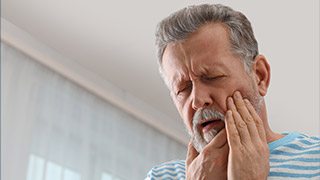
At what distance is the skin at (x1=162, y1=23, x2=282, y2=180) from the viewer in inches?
57.4

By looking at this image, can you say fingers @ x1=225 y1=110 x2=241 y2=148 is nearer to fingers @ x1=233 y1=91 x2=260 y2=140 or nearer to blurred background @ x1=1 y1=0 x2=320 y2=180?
fingers @ x1=233 y1=91 x2=260 y2=140

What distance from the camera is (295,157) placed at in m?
1.53

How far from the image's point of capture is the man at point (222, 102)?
4.86 feet

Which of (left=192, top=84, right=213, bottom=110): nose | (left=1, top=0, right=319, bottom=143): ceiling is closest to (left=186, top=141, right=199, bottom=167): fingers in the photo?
(left=192, top=84, right=213, bottom=110): nose

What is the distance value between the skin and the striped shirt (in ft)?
0.14

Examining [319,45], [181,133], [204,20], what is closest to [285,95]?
[319,45]

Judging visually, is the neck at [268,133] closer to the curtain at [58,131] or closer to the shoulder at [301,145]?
the shoulder at [301,145]

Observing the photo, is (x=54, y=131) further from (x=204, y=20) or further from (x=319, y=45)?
(x=204, y=20)

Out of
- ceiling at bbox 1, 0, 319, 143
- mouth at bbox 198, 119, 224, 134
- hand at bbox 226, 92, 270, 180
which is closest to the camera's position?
hand at bbox 226, 92, 270, 180

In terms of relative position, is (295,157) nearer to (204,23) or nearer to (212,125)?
(212,125)

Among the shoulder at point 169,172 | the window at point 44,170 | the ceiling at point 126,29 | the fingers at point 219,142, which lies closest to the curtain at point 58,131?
the window at point 44,170

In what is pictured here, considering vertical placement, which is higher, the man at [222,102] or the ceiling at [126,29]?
the ceiling at [126,29]

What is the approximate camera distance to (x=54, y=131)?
12.1ft

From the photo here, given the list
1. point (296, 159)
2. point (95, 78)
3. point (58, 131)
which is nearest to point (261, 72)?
point (296, 159)
